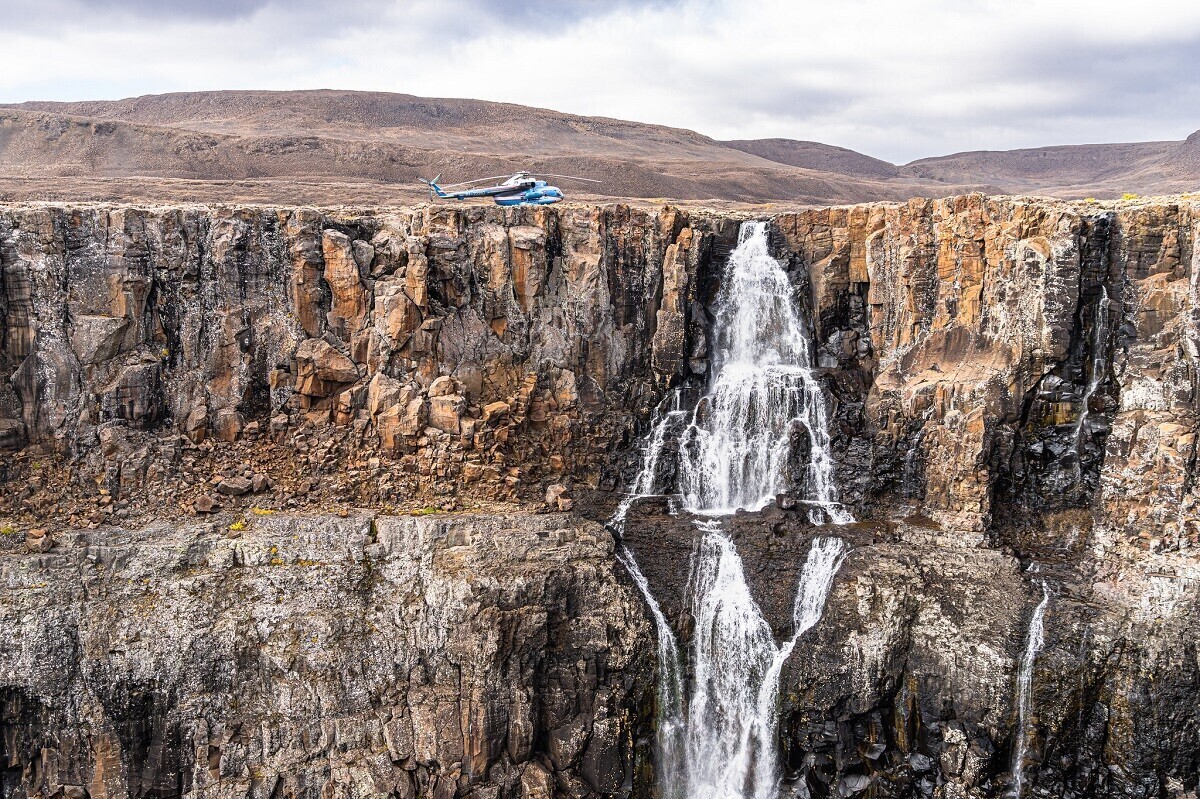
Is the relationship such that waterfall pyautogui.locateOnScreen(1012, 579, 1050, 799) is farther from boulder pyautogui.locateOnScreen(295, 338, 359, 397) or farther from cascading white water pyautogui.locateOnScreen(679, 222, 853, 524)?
boulder pyautogui.locateOnScreen(295, 338, 359, 397)

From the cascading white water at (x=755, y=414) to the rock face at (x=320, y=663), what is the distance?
234 inches

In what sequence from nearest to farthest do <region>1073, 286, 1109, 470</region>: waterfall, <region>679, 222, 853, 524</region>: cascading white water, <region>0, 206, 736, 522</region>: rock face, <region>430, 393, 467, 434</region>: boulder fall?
<region>1073, 286, 1109, 470</region>: waterfall → <region>0, 206, 736, 522</region>: rock face → <region>430, 393, 467, 434</region>: boulder → <region>679, 222, 853, 524</region>: cascading white water

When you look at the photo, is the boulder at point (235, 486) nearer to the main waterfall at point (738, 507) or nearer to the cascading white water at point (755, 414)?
the main waterfall at point (738, 507)

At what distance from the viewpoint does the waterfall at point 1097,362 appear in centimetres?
3033

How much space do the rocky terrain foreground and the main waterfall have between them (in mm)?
575

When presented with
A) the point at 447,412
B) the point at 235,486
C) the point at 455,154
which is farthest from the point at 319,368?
the point at 455,154

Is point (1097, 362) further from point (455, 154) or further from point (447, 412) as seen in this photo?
point (455, 154)

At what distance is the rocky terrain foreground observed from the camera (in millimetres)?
26422

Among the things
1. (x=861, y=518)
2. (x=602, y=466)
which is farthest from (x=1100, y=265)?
(x=602, y=466)

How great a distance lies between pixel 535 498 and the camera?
105 feet

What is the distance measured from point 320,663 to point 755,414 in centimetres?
A: 1678

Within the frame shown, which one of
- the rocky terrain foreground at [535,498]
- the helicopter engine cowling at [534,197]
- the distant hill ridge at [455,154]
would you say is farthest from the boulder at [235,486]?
the distant hill ridge at [455,154]

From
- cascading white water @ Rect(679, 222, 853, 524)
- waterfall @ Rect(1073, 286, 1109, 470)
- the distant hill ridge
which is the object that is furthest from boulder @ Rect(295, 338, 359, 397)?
waterfall @ Rect(1073, 286, 1109, 470)

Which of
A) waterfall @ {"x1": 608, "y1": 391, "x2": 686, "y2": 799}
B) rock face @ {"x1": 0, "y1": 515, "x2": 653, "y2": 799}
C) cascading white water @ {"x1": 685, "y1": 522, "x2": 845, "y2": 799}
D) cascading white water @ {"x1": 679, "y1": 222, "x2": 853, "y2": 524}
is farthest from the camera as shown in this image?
cascading white water @ {"x1": 679, "y1": 222, "x2": 853, "y2": 524}
